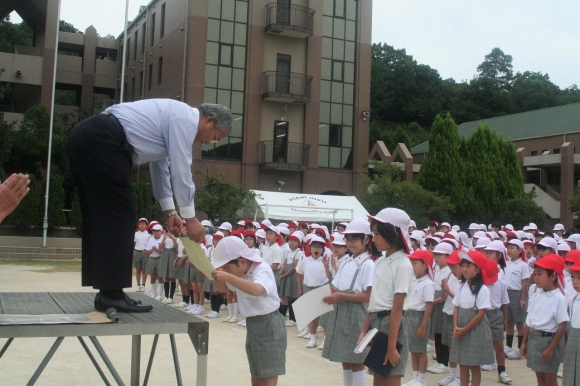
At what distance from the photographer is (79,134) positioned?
4.16 meters

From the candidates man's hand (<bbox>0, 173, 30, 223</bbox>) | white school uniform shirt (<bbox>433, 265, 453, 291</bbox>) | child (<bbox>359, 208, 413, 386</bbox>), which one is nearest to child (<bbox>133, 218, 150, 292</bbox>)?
white school uniform shirt (<bbox>433, 265, 453, 291</bbox>)

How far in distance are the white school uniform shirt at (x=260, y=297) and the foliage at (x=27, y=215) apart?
24.1 metres

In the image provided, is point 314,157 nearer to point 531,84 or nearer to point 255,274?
point 255,274

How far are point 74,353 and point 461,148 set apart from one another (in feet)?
114

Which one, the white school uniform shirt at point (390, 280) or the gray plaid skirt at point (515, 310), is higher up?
the white school uniform shirt at point (390, 280)

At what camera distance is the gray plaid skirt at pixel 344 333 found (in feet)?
20.7

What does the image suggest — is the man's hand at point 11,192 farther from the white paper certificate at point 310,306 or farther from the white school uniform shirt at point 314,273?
the white school uniform shirt at point 314,273

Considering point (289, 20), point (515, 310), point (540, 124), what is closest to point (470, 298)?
point (515, 310)

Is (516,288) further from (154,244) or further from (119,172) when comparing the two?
(154,244)

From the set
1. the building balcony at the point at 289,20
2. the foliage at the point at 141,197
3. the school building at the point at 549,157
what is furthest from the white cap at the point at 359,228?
the school building at the point at 549,157

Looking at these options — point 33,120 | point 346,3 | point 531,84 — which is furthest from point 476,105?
point 33,120

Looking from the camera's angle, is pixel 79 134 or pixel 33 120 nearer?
pixel 79 134

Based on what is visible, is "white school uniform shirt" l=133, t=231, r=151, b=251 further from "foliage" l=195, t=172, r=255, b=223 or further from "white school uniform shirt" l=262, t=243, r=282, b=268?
"foliage" l=195, t=172, r=255, b=223

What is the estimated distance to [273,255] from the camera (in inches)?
519
